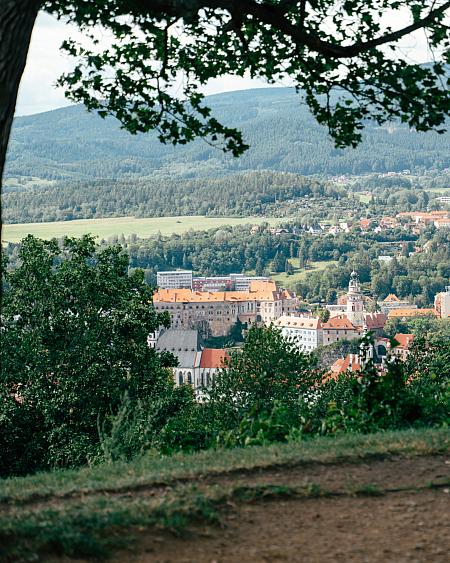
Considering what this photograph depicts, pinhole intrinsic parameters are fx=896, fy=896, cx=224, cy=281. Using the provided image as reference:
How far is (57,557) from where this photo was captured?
3.06 m

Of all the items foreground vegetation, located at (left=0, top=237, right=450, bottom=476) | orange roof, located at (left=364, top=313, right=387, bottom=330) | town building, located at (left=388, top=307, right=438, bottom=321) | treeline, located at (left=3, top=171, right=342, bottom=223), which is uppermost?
treeline, located at (left=3, top=171, right=342, bottom=223)

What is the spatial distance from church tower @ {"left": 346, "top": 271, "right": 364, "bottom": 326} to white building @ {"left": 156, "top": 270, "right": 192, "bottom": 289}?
23003 mm

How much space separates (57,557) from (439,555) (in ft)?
4.55

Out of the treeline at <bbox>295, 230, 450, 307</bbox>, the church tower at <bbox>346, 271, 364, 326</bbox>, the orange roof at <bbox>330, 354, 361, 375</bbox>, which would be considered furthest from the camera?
the treeline at <bbox>295, 230, 450, 307</bbox>

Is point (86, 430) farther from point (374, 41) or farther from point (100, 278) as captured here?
point (374, 41)

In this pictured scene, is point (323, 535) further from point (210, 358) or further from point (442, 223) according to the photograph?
point (442, 223)

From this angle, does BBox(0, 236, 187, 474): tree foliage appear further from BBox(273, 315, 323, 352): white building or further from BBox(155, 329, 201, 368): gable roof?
BBox(273, 315, 323, 352): white building

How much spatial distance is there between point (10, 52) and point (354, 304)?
99571mm

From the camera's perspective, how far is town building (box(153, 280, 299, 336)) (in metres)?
104

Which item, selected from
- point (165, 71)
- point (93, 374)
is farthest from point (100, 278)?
point (165, 71)

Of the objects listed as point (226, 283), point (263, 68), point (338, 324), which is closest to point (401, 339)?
point (263, 68)

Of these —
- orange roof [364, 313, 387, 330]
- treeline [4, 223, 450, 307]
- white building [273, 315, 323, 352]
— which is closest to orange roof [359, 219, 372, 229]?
treeline [4, 223, 450, 307]

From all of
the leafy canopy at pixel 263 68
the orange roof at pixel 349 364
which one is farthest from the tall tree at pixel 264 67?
the orange roof at pixel 349 364

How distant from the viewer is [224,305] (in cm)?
10594
